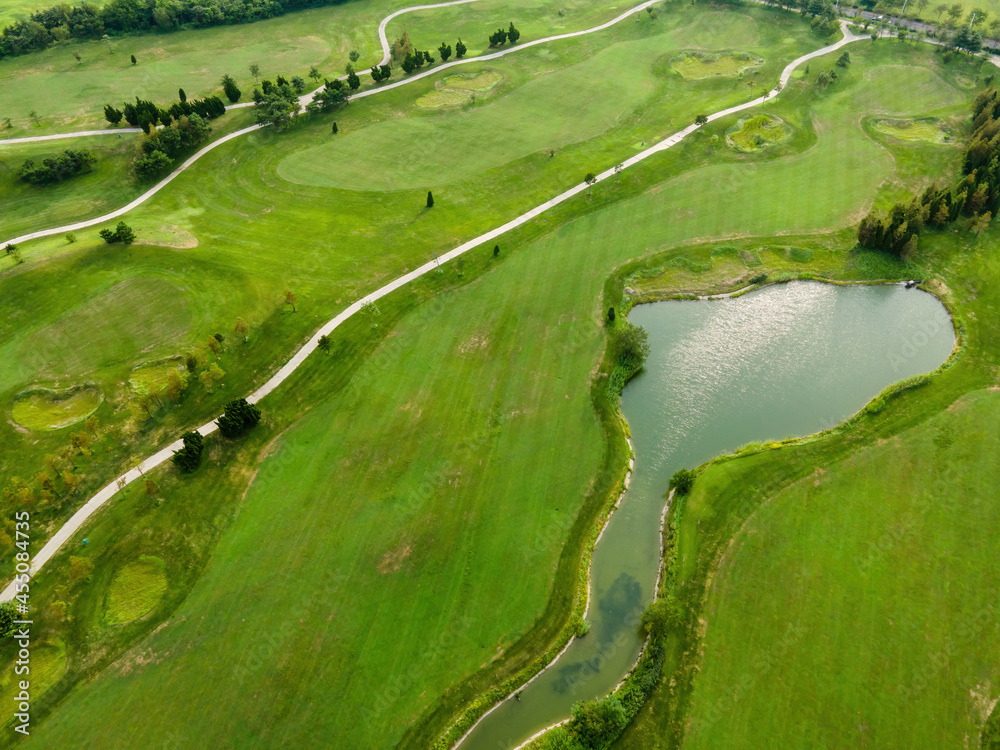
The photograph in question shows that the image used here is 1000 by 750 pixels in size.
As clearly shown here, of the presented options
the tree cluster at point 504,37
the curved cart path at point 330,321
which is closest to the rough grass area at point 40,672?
the curved cart path at point 330,321

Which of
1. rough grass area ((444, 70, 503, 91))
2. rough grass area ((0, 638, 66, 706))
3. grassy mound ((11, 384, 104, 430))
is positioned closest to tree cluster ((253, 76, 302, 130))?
rough grass area ((444, 70, 503, 91))

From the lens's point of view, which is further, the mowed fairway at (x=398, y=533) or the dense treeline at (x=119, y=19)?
the dense treeline at (x=119, y=19)

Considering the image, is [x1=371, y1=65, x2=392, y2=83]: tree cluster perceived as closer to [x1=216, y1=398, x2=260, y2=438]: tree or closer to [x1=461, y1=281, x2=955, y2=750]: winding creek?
[x1=461, y1=281, x2=955, y2=750]: winding creek

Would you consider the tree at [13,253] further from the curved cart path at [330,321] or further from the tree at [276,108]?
the tree at [276,108]

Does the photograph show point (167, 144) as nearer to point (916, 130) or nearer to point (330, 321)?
point (330, 321)

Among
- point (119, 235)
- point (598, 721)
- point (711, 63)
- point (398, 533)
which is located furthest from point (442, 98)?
point (598, 721)

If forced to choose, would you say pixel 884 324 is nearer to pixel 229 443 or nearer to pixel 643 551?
pixel 643 551
